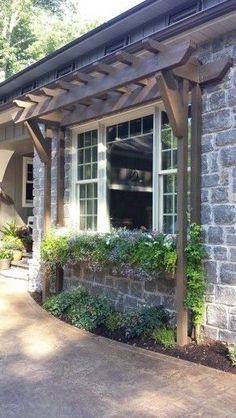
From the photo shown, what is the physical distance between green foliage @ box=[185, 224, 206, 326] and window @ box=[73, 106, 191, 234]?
652mm

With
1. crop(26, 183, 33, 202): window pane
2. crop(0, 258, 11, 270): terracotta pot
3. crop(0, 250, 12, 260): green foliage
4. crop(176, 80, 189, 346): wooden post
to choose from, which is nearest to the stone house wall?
crop(176, 80, 189, 346): wooden post

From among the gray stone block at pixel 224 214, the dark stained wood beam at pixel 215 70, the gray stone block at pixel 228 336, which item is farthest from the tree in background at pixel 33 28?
the gray stone block at pixel 228 336

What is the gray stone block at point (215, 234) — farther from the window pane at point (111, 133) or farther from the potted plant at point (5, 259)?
the potted plant at point (5, 259)

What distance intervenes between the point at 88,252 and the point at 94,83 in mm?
2269

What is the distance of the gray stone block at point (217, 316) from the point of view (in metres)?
4.50

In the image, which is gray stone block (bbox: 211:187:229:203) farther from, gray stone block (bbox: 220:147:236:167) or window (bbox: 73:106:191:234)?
window (bbox: 73:106:191:234)

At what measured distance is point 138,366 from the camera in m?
4.09

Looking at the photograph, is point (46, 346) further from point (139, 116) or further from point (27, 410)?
point (139, 116)

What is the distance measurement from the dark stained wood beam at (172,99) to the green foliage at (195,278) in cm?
113

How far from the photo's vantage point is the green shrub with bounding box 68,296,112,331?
5367mm

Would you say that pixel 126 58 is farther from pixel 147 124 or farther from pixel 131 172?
pixel 131 172

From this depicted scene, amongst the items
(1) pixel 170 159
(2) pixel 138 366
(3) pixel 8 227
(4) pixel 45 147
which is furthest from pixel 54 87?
(3) pixel 8 227

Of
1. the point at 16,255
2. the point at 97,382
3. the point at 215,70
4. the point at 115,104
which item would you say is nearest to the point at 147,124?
the point at 115,104

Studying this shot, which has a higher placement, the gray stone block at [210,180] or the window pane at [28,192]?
the window pane at [28,192]
